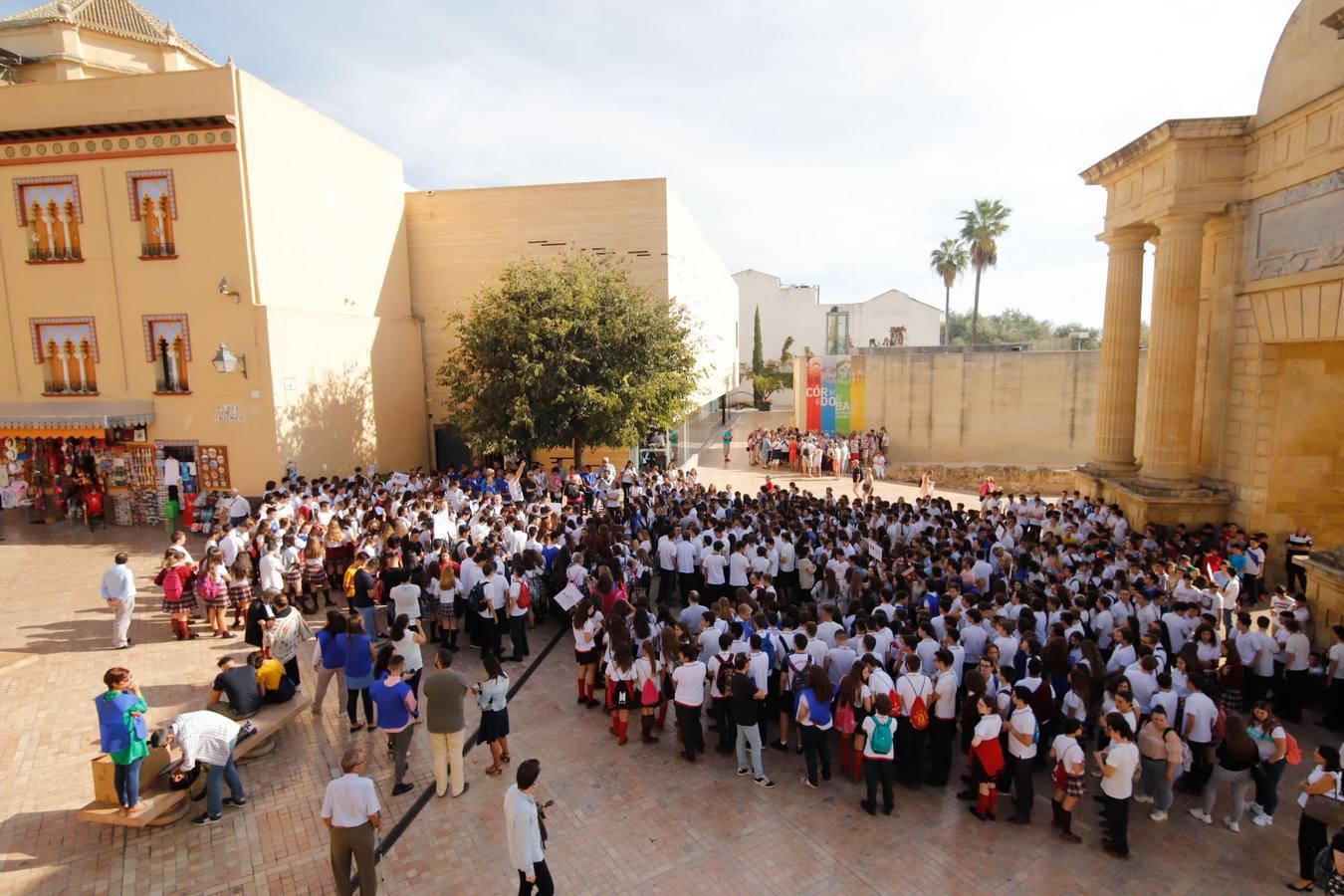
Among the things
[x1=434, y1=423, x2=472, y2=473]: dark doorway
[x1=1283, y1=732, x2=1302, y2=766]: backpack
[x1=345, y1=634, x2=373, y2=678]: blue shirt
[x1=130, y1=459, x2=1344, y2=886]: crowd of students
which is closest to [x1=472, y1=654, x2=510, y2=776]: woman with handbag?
[x1=130, y1=459, x2=1344, y2=886]: crowd of students

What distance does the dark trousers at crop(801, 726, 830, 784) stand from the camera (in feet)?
25.3

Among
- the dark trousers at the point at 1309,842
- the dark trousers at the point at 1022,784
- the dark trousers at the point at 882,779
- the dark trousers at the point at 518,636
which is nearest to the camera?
the dark trousers at the point at 1309,842

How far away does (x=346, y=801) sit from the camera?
577 centimetres

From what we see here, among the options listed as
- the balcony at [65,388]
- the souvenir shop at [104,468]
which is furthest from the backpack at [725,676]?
the balcony at [65,388]

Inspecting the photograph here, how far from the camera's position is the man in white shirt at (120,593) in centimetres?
1062

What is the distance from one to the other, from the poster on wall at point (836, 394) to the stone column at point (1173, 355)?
1560 centimetres

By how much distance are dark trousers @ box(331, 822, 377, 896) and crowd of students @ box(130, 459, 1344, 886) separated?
5.13 feet

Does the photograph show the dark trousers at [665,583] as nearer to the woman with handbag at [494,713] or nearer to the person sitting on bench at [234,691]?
the woman with handbag at [494,713]

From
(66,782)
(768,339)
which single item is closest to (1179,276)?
(66,782)

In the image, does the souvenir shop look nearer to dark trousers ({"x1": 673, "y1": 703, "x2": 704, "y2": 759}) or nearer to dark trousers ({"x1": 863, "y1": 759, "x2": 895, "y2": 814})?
dark trousers ({"x1": 673, "y1": 703, "x2": 704, "y2": 759})

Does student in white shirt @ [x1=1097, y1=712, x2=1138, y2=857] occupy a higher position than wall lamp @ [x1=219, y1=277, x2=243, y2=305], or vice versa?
wall lamp @ [x1=219, y1=277, x2=243, y2=305]

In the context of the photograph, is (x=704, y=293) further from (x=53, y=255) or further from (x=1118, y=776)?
(x=1118, y=776)

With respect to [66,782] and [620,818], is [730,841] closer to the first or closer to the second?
[620,818]

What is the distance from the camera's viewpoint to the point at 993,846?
274 inches
